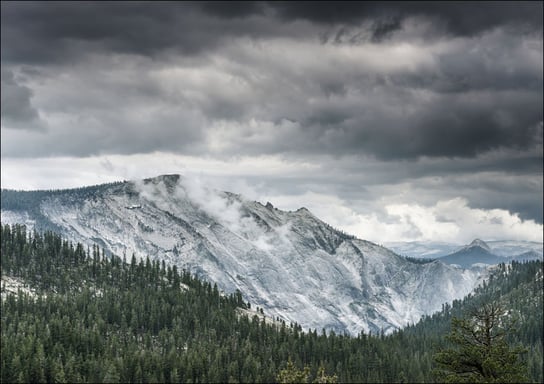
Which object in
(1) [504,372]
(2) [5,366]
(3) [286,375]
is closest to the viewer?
(3) [286,375]

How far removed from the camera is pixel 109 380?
19925 cm

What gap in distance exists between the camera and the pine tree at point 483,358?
153ft

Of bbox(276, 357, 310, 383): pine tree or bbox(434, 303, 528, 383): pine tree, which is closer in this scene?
bbox(276, 357, 310, 383): pine tree

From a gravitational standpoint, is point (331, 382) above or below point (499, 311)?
below

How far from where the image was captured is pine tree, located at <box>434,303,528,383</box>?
46781 millimetres

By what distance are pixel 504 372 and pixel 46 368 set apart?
17817 cm

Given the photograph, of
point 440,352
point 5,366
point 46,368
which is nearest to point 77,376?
point 46,368

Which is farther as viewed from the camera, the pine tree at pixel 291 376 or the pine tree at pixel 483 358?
the pine tree at pixel 483 358

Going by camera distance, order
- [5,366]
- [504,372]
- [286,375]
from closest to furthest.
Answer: [286,375]
[504,372]
[5,366]

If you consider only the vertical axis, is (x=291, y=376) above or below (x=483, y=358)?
below

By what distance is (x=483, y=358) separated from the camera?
47906 mm

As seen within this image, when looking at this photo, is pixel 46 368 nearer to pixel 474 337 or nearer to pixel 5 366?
pixel 5 366

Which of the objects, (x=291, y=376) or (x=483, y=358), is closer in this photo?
(x=291, y=376)

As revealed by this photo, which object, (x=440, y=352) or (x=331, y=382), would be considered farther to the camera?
(x=440, y=352)
